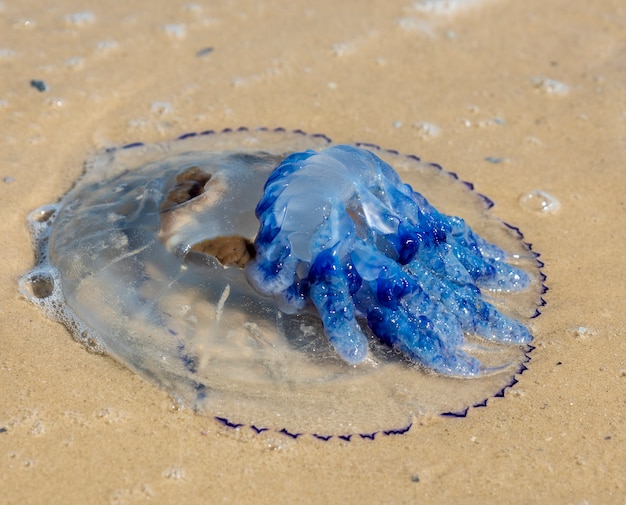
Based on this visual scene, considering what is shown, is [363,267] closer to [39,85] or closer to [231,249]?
[231,249]

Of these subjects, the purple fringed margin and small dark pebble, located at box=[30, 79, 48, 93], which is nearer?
the purple fringed margin

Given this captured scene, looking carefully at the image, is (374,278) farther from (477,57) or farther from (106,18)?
(106,18)

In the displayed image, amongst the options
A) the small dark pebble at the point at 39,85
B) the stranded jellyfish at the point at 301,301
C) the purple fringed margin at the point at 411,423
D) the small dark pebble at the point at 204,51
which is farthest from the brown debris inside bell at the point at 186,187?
the small dark pebble at the point at 204,51

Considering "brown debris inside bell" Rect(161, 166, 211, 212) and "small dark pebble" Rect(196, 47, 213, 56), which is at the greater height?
"brown debris inside bell" Rect(161, 166, 211, 212)

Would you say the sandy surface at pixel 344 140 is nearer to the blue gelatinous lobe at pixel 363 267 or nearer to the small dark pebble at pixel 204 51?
the small dark pebble at pixel 204 51

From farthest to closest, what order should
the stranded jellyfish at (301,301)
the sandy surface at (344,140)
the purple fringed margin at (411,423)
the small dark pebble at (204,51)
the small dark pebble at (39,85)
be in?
the small dark pebble at (204,51) → the small dark pebble at (39,85) → the stranded jellyfish at (301,301) → the purple fringed margin at (411,423) → the sandy surface at (344,140)

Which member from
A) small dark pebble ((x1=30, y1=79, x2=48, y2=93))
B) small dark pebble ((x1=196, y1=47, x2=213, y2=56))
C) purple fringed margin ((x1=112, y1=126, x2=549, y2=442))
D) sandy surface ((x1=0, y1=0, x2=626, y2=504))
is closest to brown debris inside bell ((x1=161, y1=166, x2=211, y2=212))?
sandy surface ((x1=0, y1=0, x2=626, y2=504))

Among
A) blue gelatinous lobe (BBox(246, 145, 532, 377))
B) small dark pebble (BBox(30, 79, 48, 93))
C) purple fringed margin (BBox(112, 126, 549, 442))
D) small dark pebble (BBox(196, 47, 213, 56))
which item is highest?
blue gelatinous lobe (BBox(246, 145, 532, 377))

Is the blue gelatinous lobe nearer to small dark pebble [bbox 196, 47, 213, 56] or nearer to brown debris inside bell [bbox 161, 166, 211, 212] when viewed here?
brown debris inside bell [bbox 161, 166, 211, 212]
